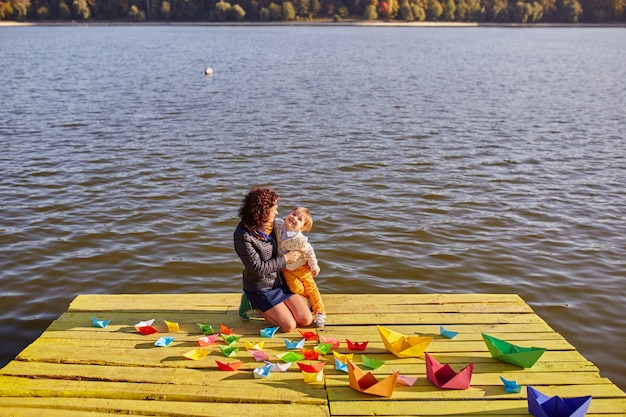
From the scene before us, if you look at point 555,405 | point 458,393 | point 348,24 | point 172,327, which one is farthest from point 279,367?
point 348,24

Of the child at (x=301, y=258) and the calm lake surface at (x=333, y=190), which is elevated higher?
the child at (x=301, y=258)

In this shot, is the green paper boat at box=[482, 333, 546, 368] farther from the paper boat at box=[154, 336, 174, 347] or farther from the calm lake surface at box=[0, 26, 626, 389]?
the paper boat at box=[154, 336, 174, 347]

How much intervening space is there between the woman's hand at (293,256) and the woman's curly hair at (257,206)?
0.42 m

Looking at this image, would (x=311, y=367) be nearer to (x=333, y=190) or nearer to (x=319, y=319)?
(x=319, y=319)

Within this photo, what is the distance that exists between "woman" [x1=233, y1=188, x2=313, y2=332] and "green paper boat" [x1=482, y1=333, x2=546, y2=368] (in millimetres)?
1730

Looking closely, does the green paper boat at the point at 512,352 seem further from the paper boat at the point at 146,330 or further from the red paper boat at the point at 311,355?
the paper boat at the point at 146,330

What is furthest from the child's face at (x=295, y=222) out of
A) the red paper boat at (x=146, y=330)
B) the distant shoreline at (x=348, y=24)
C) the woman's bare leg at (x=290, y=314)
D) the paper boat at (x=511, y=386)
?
the distant shoreline at (x=348, y=24)

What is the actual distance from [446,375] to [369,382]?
658 millimetres

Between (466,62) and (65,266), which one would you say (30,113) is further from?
(466,62)

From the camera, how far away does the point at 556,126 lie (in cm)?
1955

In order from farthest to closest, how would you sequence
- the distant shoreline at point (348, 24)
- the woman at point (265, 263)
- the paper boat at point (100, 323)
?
the distant shoreline at point (348, 24)
the paper boat at point (100, 323)
the woman at point (265, 263)

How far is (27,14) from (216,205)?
12935 centimetres

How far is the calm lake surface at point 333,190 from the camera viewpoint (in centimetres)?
873

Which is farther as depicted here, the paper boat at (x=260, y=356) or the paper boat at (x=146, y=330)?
the paper boat at (x=146, y=330)
